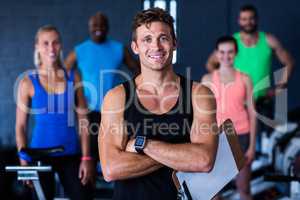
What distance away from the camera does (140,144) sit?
81.4 inches

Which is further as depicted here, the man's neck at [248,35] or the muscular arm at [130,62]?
the man's neck at [248,35]

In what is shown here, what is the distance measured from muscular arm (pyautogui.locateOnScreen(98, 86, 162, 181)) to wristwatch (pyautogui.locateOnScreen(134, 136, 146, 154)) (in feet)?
0.09

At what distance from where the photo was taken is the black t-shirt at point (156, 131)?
2031 mm

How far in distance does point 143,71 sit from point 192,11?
13.5 ft

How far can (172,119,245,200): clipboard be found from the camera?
6.79 ft

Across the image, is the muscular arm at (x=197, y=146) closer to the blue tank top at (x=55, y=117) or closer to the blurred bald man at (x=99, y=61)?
the blue tank top at (x=55, y=117)

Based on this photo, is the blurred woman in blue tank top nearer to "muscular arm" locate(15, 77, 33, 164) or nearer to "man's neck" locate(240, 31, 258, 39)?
"muscular arm" locate(15, 77, 33, 164)

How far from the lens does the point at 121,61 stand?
5020mm

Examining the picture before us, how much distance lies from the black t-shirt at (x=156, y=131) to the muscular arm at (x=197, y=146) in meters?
0.03

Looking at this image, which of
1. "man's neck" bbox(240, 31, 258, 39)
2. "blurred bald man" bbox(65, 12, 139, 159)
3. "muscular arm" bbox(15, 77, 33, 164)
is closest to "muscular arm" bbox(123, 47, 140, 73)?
"blurred bald man" bbox(65, 12, 139, 159)

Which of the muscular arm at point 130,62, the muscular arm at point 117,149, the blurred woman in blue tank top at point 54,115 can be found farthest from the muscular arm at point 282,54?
the muscular arm at point 117,149

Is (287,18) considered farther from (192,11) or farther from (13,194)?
(13,194)

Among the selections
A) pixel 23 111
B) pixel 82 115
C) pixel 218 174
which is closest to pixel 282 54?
pixel 82 115

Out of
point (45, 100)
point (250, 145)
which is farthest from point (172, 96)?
point (250, 145)
